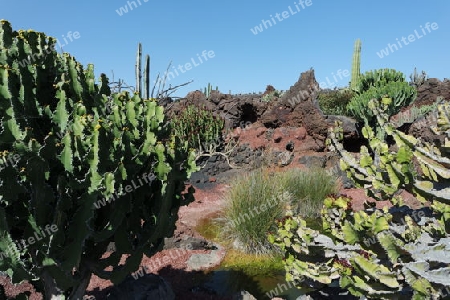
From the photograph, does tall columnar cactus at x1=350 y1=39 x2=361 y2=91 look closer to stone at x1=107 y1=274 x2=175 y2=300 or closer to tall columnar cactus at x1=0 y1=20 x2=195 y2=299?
stone at x1=107 y1=274 x2=175 y2=300

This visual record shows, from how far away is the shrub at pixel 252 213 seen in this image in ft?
25.0

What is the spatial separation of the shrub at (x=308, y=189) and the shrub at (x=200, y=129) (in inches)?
226

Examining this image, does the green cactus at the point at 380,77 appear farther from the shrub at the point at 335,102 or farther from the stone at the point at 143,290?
the stone at the point at 143,290

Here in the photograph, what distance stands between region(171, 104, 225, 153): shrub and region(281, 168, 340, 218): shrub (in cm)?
573

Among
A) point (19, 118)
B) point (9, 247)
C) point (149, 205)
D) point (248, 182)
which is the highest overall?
point (19, 118)

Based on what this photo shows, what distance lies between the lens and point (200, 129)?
16000 mm

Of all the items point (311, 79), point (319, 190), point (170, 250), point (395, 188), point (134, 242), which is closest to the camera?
point (395, 188)

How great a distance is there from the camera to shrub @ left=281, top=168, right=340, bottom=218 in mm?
9477

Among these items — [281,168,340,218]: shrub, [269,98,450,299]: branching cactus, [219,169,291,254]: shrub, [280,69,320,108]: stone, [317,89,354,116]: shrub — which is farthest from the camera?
[317,89,354,116]: shrub

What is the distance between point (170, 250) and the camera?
24.1 ft

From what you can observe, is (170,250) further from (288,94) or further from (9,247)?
(288,94)

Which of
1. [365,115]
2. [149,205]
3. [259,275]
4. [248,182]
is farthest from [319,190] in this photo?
[149,205]

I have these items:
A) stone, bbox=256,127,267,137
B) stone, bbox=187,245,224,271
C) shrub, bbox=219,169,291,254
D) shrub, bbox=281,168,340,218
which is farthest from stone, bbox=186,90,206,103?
stone, bbox=187,245,224,271

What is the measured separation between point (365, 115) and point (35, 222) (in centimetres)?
1325
